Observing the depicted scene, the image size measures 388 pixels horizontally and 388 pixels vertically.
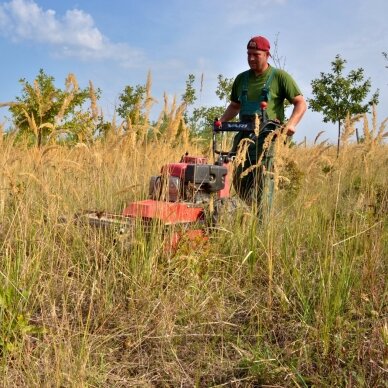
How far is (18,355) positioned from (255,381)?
1.02 m

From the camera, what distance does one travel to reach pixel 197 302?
8.21 feet

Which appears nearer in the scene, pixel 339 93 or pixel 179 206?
pixel 179 206

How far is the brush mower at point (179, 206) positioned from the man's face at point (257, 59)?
0.83 m

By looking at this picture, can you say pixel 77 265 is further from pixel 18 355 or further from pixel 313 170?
pixel 313 170

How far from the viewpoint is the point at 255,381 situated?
199cm

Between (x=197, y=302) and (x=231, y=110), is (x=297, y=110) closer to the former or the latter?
(x=231, y=110)

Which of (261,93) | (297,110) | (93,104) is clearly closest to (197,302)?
(93,104)

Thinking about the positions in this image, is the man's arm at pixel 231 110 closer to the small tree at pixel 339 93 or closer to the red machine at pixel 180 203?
the red machine at pixel 180 203

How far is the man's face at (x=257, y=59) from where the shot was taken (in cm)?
409

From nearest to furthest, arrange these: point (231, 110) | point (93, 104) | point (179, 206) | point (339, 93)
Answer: point (179, 206), point (93, 104), point (231, 110), point (339, 93)

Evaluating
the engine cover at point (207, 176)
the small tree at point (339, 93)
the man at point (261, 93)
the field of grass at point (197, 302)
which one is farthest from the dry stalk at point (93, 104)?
the small tree at point (339, 93)

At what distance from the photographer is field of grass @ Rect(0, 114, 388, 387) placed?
2.00 meters

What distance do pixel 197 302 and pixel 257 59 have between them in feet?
7.94

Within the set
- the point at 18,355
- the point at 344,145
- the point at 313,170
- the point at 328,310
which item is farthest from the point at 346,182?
the point at 18,355
